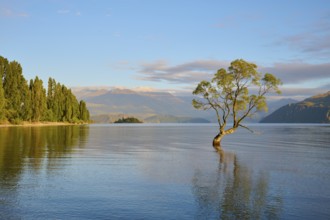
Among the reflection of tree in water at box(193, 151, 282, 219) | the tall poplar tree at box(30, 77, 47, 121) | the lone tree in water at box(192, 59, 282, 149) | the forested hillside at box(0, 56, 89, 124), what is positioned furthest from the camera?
the tall poplar tree at box(30, 77, 47, 121)

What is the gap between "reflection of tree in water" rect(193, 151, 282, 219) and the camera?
16719 mm

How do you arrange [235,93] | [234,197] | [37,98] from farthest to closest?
[37,98] < [235,93] < [234,197]

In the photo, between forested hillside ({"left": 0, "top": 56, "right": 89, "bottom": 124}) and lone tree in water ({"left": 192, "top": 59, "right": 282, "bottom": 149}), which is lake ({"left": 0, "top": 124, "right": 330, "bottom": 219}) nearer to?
lone tree in water ({"left": 192, "top": 59, "right": 282, "bottom": 149})

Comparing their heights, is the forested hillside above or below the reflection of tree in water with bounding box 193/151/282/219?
above

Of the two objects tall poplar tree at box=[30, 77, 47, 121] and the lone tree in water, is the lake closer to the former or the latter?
the lone tree in water

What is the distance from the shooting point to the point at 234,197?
20031mm

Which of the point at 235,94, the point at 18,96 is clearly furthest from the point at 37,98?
the point at 235,94

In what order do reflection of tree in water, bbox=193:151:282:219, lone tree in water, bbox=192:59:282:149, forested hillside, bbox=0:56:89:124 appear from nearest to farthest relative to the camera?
1. reflection of tree in water, bbox=193:151:282:219
2. lone tree in water, bbox=192:59:282:149
3. forested hillside, bbox=0:56:89:124

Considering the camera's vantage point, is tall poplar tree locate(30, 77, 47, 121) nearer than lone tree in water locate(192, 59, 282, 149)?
No

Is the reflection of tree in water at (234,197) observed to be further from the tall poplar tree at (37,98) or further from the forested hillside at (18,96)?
the tall poplar tree at (37,98)

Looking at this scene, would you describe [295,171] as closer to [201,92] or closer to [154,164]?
[154,164]

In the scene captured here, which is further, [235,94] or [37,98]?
[37,98]

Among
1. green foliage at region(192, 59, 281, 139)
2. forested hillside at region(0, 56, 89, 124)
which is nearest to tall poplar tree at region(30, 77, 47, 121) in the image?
forested hillside at region(0, 56, 89, 124)

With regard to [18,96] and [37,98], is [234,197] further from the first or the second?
[37,98]
